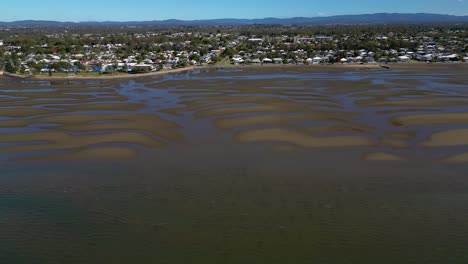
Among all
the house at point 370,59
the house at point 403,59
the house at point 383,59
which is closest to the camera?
the house at point 403,59

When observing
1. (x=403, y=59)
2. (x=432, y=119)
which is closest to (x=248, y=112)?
(x=432, y=119)

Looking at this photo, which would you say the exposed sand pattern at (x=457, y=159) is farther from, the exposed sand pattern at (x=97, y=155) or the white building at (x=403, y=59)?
the white building at (x=403, y=59)

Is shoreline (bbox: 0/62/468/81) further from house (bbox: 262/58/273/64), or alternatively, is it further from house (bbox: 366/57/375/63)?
house (bbox: 366/57/375/63)

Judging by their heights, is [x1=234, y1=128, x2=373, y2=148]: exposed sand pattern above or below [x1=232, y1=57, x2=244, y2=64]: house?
below

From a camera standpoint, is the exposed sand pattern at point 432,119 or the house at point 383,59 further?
the house at point 383,59

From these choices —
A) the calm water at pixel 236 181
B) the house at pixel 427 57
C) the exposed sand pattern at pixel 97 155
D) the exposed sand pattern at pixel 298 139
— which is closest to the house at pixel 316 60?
the house at pixel 427 57

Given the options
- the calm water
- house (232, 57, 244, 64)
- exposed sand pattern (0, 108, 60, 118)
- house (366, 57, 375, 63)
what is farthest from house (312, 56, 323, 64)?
exposed sand pattern (0, 108, 60, 118)

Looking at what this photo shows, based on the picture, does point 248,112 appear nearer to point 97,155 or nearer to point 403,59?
point 97,155

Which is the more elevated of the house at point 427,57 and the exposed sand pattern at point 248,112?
the house at point 427,57

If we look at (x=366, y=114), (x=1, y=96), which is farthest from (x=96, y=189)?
(x=1, y=96)
